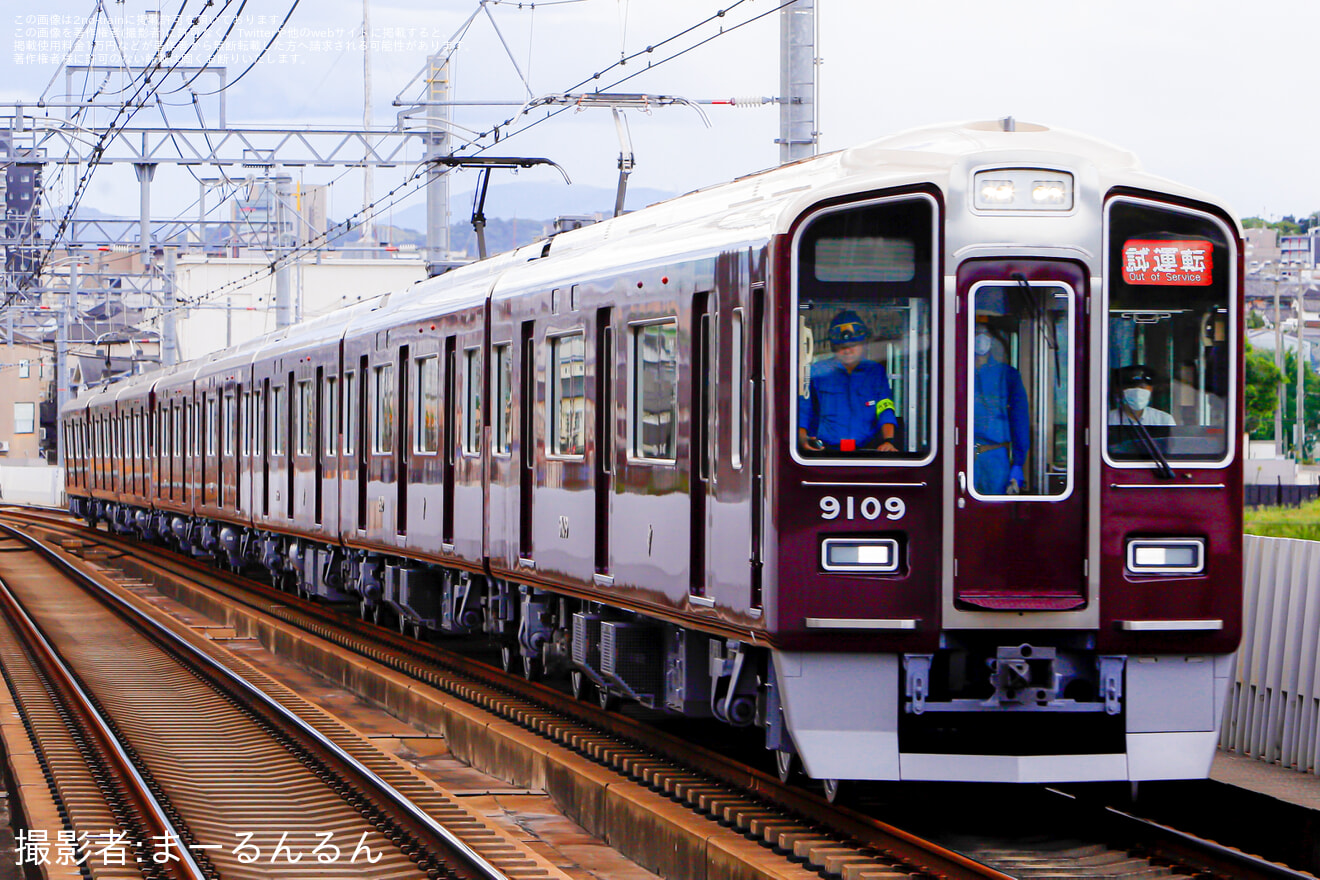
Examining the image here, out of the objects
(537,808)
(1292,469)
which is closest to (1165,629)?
(537,808)

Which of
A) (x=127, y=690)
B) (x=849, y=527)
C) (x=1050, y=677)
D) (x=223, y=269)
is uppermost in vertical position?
(x=223, y=269)

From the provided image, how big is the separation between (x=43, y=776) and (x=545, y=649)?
363 centimetres

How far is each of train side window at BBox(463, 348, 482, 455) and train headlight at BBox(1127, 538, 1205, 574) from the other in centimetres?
656

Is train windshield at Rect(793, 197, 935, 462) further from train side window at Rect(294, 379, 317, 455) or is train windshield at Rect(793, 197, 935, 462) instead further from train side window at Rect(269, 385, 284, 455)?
train side window at Rect(269, 385, 284, 455)

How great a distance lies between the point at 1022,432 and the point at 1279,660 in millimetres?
2443

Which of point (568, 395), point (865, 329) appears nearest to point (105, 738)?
point (568, 395)

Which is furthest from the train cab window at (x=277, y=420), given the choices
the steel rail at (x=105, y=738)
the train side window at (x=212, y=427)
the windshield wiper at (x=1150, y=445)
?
the windshield wiper at (x=1150, y=445)

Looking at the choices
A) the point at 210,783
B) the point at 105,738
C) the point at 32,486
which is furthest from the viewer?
the point at 32,486

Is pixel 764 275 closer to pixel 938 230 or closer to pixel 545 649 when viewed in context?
pixel 938 230

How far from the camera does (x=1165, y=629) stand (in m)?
8.18

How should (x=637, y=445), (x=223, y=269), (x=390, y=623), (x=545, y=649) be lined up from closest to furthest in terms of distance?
(x=637, y=445) → (x=545, y=649) → (x=390, y=623) → (x=223, y=269)

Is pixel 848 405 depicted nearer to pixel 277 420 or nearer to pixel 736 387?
pixel 736 387

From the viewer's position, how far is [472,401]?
1420 centimetres

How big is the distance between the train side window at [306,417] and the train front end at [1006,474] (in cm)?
1289
